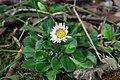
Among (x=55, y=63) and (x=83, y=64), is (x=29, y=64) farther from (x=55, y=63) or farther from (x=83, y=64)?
(x=83, y=64)

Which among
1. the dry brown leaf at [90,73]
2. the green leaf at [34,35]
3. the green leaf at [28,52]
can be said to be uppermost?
the green leaf at [34,35]

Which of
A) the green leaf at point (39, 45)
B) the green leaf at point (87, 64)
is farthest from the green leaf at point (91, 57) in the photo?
the green leaf at point (39, 45)

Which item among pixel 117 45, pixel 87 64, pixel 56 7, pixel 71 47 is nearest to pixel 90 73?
pixel 87 64

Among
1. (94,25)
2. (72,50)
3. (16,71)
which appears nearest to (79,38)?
(72,50)

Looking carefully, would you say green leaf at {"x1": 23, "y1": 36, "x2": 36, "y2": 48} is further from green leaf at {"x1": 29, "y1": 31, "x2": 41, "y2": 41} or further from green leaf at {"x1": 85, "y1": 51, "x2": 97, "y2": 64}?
green leaf at {"x1": 85, "y1": 51, "x2": 97, "y2": 64}

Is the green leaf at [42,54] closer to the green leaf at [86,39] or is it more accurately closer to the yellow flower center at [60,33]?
the yellow flower center at [60,33]

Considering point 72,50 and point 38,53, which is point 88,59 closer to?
point 72,50

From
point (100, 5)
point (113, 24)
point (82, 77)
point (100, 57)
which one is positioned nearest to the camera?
point (82, 77)
